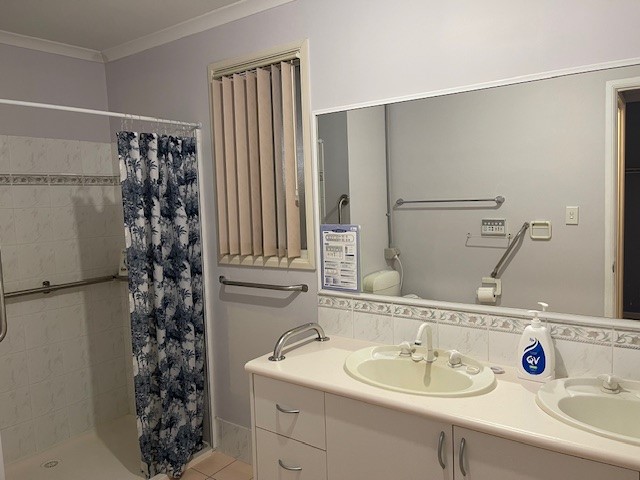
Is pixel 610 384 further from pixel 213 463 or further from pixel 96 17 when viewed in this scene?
pixel 96 17

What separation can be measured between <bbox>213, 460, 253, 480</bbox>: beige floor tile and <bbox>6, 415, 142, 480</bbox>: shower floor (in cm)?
44

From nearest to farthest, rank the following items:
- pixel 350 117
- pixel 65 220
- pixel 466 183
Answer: pixel 466 183 → pixel 350 117 → pixel 65 220

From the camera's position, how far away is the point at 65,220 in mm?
2969

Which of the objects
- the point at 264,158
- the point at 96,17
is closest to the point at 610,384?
the point at 264,158

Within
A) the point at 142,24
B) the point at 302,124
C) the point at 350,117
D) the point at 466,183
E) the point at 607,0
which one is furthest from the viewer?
the point at 142,24

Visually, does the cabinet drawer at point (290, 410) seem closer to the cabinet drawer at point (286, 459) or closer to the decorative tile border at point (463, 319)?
the cabinet drawer at point (286, 459)

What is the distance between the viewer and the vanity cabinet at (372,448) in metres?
1.32

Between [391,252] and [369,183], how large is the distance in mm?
329

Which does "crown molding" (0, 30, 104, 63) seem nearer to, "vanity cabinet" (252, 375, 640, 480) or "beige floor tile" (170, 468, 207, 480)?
"vanity cabinet" (252, 375, 640, 480)

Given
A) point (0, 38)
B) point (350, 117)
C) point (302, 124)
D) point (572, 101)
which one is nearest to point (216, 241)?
point (302, 124)

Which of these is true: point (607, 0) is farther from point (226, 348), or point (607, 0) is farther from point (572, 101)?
point (226, 348)

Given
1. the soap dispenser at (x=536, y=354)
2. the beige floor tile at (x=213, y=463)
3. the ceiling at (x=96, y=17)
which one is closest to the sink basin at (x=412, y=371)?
the soap dispenser at (x=536, y=354)

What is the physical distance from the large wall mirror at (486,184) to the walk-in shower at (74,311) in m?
1.02

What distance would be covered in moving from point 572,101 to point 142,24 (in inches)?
88.4
